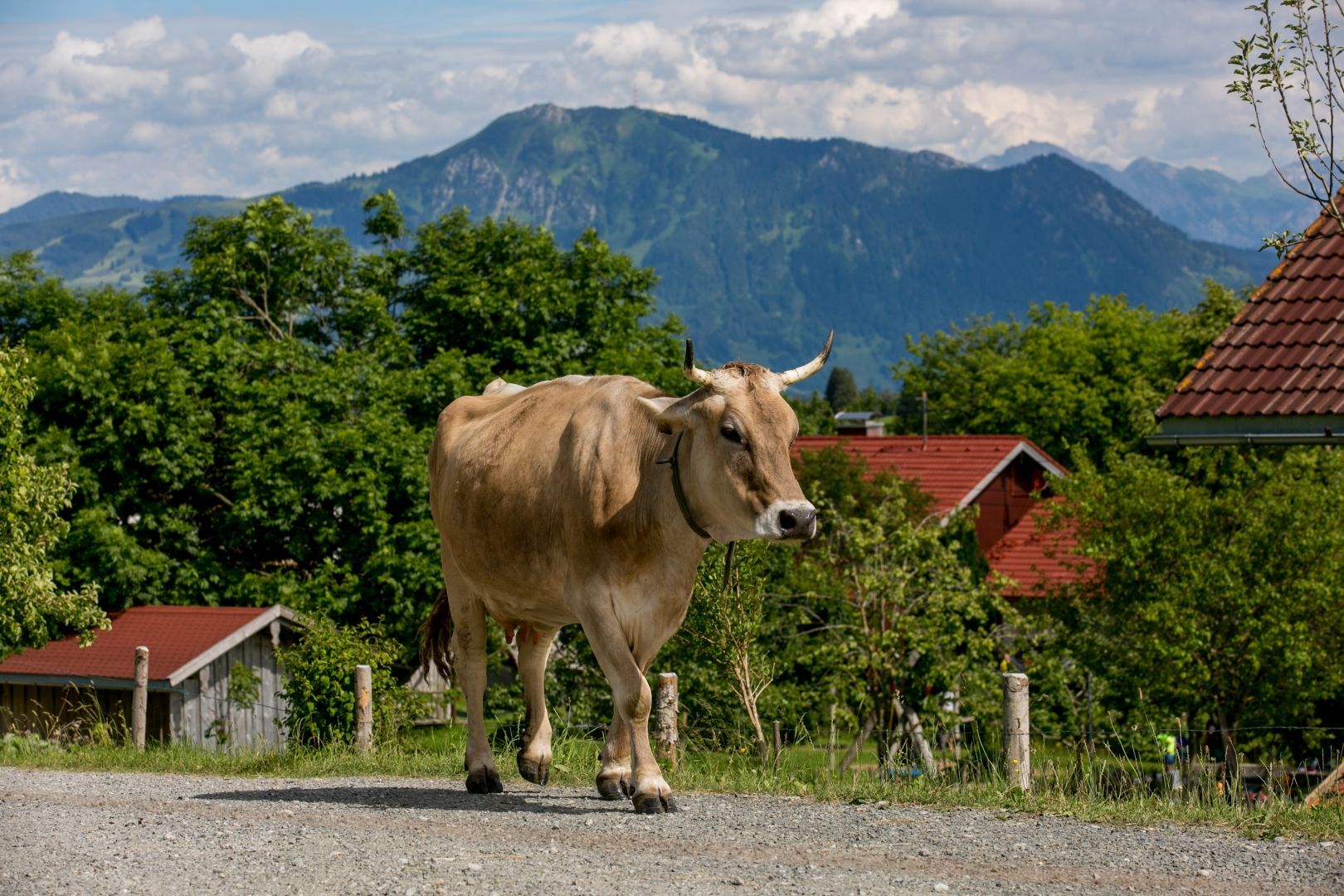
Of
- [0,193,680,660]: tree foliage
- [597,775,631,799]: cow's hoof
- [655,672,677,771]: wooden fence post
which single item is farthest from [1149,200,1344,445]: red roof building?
[0,193,680,660]: tree foliage

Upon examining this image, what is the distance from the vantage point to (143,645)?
Result: 99.6 ft

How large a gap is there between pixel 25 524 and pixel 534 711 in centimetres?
1323

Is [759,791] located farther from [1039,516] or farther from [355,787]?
[1039,516]

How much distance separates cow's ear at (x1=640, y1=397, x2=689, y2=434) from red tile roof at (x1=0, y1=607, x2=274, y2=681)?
73.5 feet

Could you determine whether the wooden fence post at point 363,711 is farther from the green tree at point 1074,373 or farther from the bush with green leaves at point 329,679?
the green tree at point 1074,373

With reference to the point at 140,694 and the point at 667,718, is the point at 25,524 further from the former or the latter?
the point at 667,718

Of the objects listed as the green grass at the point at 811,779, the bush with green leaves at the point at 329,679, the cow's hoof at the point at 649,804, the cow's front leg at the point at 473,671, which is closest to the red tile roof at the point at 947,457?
the bush with green leaves at the point at 329,679

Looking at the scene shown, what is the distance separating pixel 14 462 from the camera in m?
20.4

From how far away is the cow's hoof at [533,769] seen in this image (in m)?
9.57

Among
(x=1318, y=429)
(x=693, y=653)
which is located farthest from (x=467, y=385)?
(x=1318, y=429)

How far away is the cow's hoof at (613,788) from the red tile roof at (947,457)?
41496 mm

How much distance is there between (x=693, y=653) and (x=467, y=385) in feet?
38.9

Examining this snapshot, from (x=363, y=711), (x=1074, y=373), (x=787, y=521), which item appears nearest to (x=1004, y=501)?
(x=1074, y=373)

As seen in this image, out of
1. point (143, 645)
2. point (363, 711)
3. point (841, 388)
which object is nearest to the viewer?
point (363, 711)
